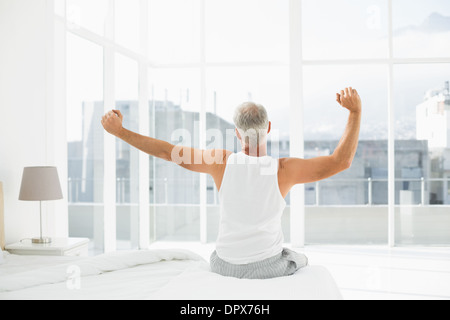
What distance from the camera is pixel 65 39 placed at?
12.9 ft

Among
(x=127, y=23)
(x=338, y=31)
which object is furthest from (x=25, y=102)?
(x=338, y=31)

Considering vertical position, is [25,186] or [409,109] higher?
[409,109]

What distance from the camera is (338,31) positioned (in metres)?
5.68

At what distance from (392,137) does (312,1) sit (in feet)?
6.37

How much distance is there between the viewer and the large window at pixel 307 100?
559cm

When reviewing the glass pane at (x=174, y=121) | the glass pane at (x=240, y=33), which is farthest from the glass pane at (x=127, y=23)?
the glass pane at (x=240, y=33)

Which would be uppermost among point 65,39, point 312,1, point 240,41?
point 312,1

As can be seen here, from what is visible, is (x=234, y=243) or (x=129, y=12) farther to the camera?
(x=129, y=12)

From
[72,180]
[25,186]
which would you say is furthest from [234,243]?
[72,180]

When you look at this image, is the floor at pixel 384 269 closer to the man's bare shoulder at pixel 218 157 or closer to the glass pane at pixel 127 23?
the man's bare shoulder at pixel 218 157

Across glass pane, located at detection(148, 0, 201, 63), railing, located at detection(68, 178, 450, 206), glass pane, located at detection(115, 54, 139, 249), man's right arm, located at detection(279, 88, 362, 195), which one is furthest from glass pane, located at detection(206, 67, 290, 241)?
man's right arm, located at detection(279, 88, 362, 195)

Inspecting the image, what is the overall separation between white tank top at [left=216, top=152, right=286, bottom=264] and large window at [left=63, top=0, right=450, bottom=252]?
3.79 meters

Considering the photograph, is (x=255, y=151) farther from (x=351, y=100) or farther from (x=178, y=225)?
(x=178, y=225)

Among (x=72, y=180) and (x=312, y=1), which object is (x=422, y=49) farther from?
(x=72, y=180)
